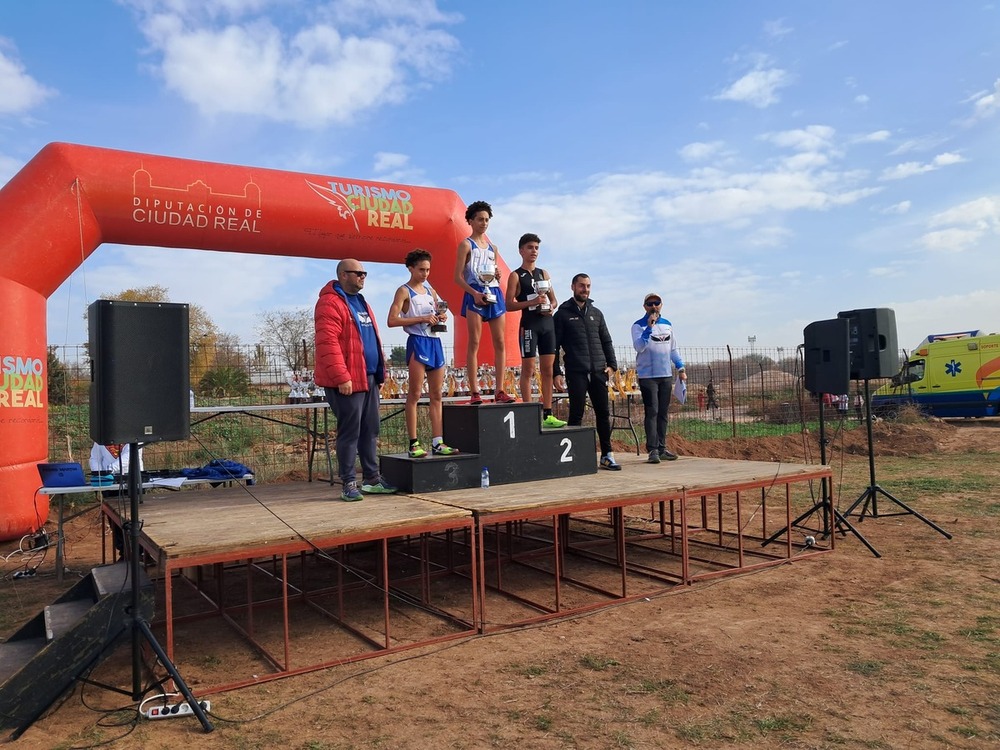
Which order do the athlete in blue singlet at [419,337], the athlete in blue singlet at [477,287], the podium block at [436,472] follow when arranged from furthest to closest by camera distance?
the athlete in blue singlet at [477,287] → the athlete in blue singlet at [419,337] → the podium block at [436,472]

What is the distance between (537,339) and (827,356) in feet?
9.30

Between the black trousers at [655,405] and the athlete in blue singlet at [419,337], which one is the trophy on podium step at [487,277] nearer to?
the athlete in blue singlet at [419,337]

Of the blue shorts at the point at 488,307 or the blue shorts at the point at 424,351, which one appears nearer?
the blue shorts at the point at 424,351

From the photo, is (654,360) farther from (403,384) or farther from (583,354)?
(403,384)

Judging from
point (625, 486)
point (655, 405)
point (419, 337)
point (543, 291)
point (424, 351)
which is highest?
point (543, 291)

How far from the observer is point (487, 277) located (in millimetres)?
5609

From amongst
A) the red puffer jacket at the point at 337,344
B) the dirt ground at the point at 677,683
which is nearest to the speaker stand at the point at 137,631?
the dirt ground at the point at 677,683

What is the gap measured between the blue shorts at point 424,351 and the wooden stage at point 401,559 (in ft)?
3.24

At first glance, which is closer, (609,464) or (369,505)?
(369,505)

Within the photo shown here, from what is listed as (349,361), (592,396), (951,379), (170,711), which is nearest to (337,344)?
(349,361)

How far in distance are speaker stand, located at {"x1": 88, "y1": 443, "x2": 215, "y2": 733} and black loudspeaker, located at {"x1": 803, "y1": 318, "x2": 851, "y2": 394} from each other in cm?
565

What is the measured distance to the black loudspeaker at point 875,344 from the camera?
272 inches

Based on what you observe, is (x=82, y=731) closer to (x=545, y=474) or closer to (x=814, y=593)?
(x=545, y=474)

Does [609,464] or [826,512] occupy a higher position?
[609,464]
